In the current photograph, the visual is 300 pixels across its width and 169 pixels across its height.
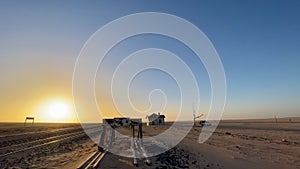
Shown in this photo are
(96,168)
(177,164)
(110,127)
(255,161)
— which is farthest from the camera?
(110,127)

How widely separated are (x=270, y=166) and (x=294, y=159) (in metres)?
3.71

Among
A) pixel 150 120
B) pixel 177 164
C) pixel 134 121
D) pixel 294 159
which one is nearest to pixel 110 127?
pixel 134 121

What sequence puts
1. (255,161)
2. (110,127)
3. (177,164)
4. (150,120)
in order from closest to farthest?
(177,164) < (255,161) < (110,127) < (150,120)

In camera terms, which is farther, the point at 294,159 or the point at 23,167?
the point at 294,159

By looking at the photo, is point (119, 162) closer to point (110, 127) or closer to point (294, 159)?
point (110, 127)

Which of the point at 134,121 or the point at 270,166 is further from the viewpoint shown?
the point at 134,121

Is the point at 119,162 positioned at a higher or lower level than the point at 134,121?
lower

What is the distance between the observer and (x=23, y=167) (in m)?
13.6

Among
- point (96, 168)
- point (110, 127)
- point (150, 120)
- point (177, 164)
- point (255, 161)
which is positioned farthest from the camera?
point (150, 120)

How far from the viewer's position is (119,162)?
13.5 meters

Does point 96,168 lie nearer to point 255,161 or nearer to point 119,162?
point 119,162

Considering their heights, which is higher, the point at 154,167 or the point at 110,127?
the point at 110,127

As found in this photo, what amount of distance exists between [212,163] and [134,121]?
1093 centimetres

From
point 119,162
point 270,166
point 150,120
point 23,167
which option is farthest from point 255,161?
point 150,120
